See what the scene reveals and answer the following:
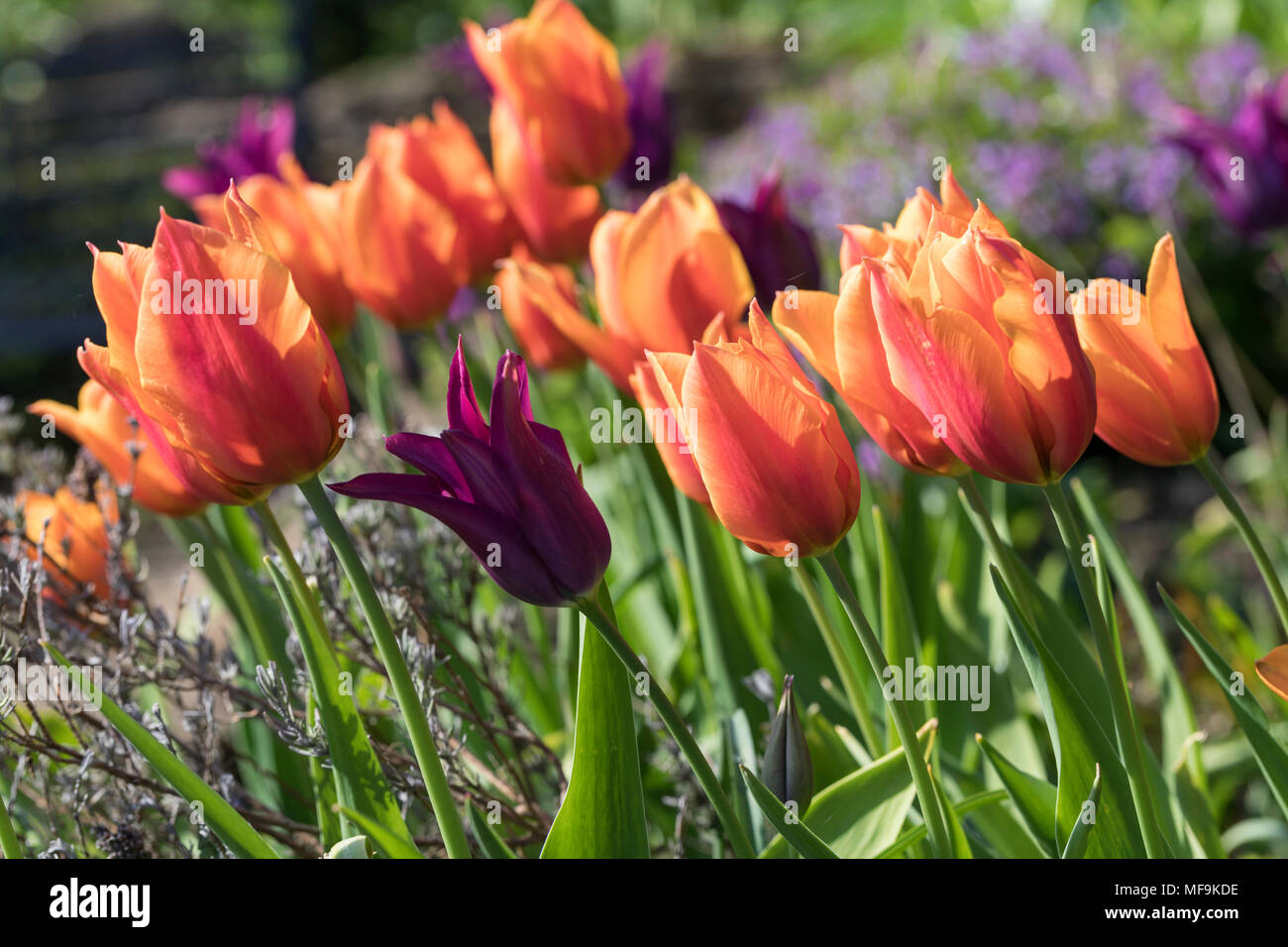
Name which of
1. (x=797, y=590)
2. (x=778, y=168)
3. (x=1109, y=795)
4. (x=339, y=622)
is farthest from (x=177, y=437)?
(x=797, y=590)

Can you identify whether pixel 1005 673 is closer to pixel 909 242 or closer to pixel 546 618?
pixel 909 242

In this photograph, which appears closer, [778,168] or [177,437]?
[177,437]

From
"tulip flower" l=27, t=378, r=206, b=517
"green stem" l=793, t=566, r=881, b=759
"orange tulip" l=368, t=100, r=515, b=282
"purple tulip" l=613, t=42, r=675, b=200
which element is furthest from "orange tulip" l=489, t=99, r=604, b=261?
"green stem" l=793, t=566, r=881, b=759

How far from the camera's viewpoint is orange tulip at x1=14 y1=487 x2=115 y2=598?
1274 mm

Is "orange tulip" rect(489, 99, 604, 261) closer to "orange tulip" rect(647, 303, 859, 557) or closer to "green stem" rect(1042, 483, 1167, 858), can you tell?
"orange tulip" rect(647, 303, 859, 557)

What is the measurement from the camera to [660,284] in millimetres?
1169

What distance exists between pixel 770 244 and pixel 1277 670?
763 mm

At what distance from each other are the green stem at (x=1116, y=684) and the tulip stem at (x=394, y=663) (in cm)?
45

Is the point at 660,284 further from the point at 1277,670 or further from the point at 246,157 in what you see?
the point at 246,157

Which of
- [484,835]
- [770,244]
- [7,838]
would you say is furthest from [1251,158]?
[7,838]

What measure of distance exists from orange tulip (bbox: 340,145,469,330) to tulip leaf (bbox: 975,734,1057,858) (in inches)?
38.9

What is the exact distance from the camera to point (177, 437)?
818 mm
